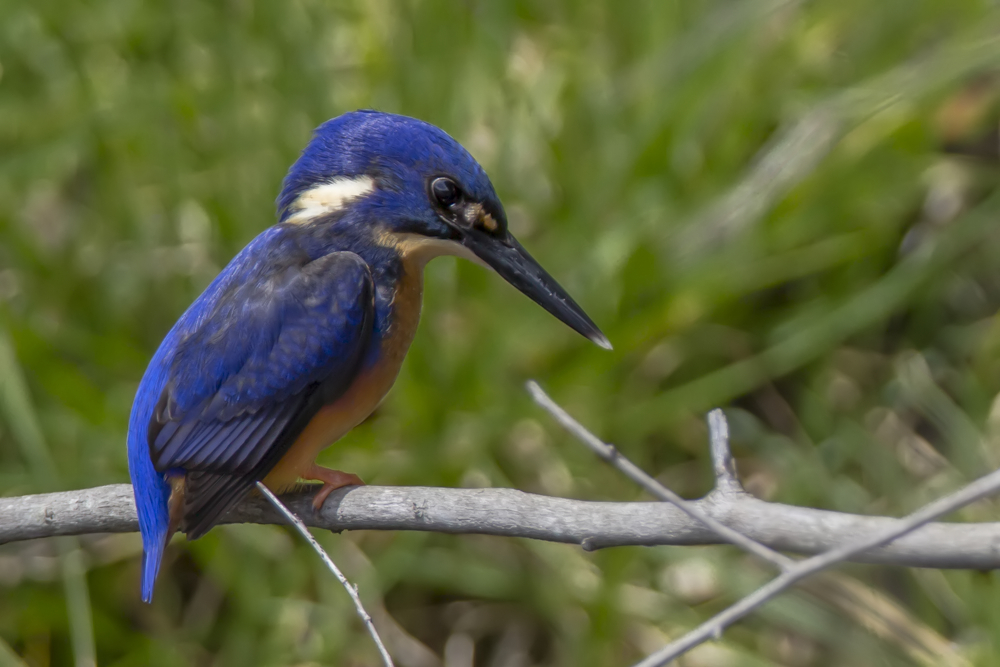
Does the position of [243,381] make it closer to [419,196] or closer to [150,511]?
[150,511]

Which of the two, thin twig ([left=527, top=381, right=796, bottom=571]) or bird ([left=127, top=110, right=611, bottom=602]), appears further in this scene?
bird ([left=127, top=110, right=611, bottom=602])

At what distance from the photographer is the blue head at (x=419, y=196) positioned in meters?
1.86

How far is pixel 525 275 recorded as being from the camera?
1907mm

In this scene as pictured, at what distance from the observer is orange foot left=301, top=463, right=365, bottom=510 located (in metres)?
1.72

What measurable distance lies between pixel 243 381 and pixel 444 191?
0.48m

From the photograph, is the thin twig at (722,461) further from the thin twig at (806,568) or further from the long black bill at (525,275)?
the long black bill at (525,275)

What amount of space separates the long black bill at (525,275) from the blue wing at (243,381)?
21cm

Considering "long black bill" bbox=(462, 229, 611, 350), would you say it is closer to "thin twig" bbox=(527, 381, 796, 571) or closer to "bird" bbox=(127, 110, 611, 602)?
"bird" bbox=(127, 110, 611, 602)

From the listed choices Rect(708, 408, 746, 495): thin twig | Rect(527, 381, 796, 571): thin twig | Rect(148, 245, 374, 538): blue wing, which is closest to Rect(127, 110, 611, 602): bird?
Rect(148, 245, 374, 538): blue wing

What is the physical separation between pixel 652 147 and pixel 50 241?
1747mm

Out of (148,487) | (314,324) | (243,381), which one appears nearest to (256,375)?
(243,381)

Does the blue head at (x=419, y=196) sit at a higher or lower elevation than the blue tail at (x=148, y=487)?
higher

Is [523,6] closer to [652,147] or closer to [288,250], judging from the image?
[652,147]

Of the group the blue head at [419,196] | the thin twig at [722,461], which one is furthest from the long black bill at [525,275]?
the thin twig at [722,461]
